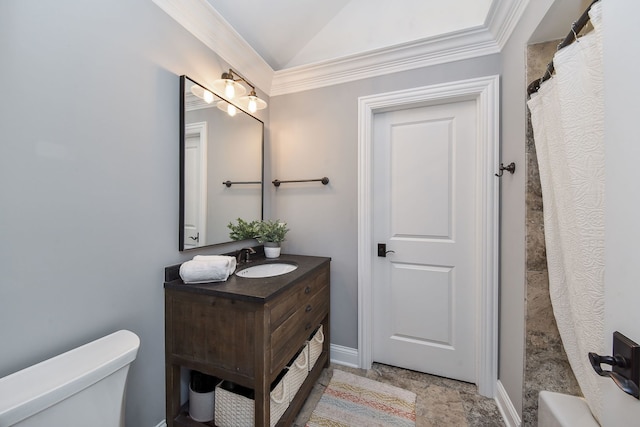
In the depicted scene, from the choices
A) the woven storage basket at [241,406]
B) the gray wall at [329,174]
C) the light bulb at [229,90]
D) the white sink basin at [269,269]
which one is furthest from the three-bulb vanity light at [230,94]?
the woven storage basket at [241,406]

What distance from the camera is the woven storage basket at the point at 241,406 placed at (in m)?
1.15

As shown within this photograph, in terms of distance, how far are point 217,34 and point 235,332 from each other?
1718mm

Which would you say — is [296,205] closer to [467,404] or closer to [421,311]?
[421,311]

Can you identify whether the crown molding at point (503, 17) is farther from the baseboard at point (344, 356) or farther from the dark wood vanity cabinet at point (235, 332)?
the baseboard at point (344, 356)

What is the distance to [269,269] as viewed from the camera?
5.69 ft

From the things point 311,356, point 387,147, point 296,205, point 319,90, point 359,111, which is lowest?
point 311,356

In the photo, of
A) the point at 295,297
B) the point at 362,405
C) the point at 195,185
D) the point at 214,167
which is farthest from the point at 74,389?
the point at 362,405

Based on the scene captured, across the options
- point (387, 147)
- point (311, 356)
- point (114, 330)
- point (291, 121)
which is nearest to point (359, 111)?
point (387, 147)

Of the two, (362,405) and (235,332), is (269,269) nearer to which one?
(235,332)

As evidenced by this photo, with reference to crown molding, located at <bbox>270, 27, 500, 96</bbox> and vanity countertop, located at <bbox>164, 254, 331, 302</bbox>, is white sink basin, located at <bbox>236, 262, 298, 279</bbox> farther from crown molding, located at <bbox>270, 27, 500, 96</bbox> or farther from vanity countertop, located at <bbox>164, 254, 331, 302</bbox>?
crown molding, located at <bbox>270, 27, 500, 96</bbox>

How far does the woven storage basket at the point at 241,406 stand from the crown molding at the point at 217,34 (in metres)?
1.97

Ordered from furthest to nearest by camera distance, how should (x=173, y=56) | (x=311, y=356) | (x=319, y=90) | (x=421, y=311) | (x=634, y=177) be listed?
1. (x=319, y=90)
2. (x=421, y=311)
3. (x=311, y=356)
4. (x=173, y=56)
5. (x=634, y=177)

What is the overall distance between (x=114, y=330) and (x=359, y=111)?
1937 mm

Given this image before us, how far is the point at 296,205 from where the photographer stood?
206 cm
